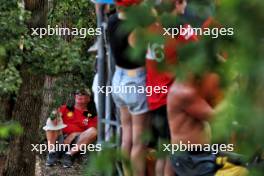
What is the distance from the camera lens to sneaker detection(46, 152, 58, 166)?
28.2 feet

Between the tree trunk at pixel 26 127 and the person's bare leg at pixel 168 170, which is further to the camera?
the tree trunk at pixel 26 127

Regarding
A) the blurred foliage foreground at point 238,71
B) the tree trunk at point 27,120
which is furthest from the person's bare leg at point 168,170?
the tree trunk at point 27,120

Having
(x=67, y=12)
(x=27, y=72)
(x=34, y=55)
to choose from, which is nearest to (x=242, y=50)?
(x=34, y=55)

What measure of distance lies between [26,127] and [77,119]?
1.11 m

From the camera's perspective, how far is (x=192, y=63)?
1064 mm

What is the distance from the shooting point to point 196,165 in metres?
3.51

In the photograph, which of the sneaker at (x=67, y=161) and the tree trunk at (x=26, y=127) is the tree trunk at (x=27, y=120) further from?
the sneaker at (x=67, y=161)

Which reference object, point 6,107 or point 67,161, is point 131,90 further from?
point 67,161

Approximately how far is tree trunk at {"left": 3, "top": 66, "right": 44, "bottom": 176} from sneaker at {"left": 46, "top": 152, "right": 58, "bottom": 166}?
3.76 ft
